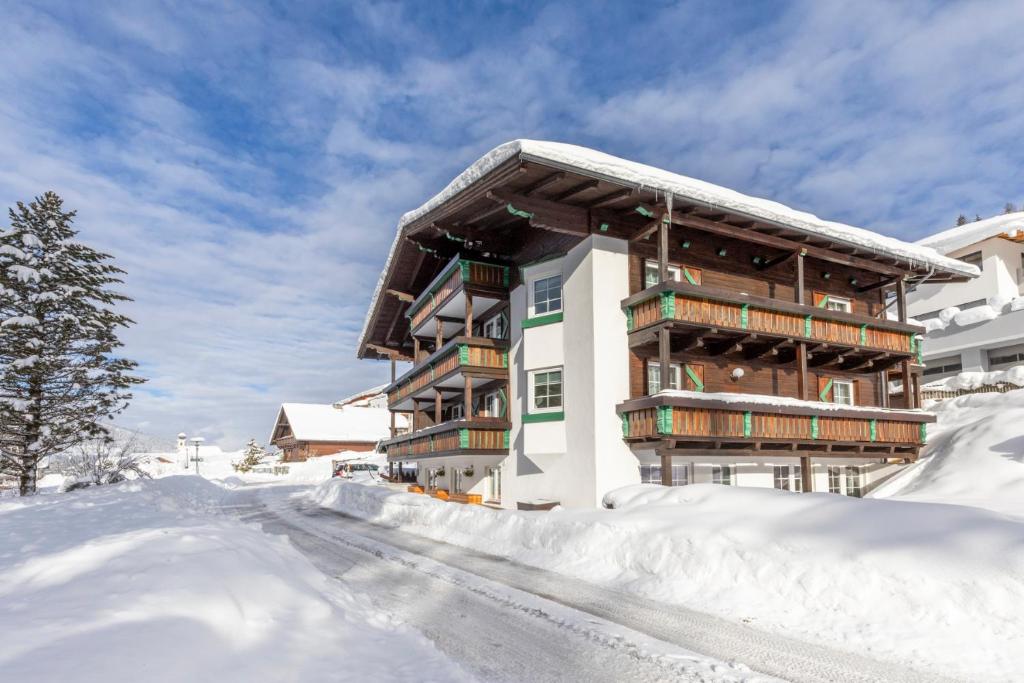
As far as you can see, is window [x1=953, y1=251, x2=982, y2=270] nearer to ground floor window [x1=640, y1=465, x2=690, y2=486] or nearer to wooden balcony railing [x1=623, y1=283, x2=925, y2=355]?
wooden balcony railing [x1=623, y1=283, x2=925, y2=355]

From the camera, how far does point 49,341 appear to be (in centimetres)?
2672

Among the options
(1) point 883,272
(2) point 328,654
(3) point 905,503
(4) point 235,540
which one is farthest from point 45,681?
(1) point 883,272

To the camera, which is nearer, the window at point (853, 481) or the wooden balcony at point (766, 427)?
the wooden balcony at point (766, 427)

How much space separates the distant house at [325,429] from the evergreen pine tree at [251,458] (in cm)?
231

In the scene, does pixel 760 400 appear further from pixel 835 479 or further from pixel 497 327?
pixel 497 327

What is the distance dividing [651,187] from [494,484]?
13089mm

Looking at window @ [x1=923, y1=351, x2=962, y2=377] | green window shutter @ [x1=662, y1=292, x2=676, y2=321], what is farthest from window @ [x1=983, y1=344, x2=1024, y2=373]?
green window shutter @ [x1=662, y1=292, x2=676, y2=321]

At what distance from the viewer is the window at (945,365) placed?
4166 centimetres

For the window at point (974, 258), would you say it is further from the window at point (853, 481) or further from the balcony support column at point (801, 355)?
the balcony support column at point (801, 355)

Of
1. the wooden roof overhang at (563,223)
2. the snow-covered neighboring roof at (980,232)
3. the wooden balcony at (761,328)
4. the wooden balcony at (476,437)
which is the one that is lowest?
the wooden balcony at (476,437)

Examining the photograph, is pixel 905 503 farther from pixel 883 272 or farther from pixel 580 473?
pixel 883 272

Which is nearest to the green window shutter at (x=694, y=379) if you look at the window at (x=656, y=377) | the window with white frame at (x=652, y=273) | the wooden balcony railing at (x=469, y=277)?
the window at (x=656, y=377)

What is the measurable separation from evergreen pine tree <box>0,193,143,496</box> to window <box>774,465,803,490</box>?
28814 mm

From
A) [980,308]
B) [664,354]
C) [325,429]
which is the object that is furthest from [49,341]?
[980,308]
